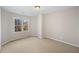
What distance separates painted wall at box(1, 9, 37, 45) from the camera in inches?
175

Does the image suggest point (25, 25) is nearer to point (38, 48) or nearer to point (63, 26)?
point (63, 26)

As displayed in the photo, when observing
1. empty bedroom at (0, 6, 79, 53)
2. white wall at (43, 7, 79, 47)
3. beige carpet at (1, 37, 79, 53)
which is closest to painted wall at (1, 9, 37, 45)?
empty bedroom at (0, 6, 79, 53)

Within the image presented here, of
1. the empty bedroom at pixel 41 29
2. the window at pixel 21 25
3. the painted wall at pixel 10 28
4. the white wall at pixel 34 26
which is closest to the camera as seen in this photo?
the empty bedroom at pixel 41 29

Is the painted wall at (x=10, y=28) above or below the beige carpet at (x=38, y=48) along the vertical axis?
above

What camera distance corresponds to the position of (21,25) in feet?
21.0

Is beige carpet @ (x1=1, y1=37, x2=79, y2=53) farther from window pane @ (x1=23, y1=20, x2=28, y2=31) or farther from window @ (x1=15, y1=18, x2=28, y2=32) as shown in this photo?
window pane @ (x1=23, y1=20, x2=28, y2=31)

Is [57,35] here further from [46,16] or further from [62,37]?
[46,16]

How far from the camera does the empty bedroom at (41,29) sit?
3785 mm

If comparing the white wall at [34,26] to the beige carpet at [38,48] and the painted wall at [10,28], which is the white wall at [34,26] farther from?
the beige carpet at [38,48]

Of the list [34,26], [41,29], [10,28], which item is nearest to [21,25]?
[10,28]

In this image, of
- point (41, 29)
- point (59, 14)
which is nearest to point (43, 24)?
point (41, 29)

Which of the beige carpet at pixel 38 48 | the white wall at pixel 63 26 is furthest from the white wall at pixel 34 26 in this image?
the beige carpet at pixel 38 48
